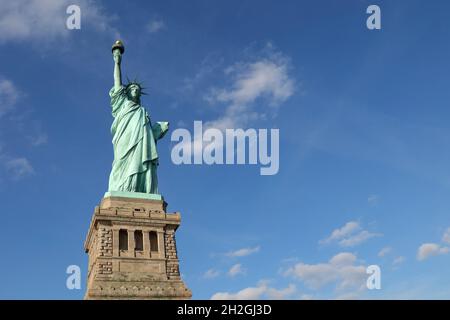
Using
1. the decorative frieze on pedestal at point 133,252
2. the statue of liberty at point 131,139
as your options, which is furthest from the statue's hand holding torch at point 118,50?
the decorative frieze on pedestal at point 133,252

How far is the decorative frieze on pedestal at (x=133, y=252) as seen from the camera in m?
37.1

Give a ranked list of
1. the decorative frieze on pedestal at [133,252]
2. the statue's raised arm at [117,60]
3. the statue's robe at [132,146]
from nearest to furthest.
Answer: the decorative frieze on pedestal at [133,252], the statue's robe at [132,146], the statue's raised arm at [117,60]

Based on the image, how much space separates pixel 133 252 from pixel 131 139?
10.5 m

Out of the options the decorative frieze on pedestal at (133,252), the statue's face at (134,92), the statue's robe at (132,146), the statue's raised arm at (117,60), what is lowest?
the decorative frieze on pedestal at (133,252)

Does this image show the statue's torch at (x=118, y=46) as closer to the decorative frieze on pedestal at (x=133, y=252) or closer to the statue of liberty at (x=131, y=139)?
the statue of liberty at (x=131, y=139)

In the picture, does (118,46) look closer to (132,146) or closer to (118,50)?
(118,50)

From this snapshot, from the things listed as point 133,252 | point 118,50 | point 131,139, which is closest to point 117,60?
point 118,50

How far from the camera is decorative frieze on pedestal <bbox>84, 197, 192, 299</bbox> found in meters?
37.1

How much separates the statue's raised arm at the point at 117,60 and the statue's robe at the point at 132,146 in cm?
54

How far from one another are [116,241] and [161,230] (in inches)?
139

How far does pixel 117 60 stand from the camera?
159 feet
